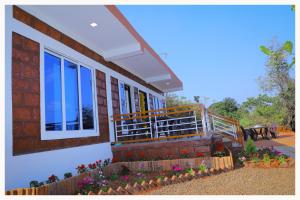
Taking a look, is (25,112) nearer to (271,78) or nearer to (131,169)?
(131,169)

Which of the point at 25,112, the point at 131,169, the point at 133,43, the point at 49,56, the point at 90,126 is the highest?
the point at 133,43

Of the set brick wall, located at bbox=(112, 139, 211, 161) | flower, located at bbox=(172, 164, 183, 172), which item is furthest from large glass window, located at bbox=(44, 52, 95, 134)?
flower, located at bbox=(172, 164, 183, 172)

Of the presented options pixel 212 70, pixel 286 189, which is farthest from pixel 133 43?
pixel 212 70

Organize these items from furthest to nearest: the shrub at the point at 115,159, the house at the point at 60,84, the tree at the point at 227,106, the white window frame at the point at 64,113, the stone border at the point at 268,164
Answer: the tree at the point at 227,106, the shrub at the point at 115,159, the stone border at the point at 268,164, the white window frame at the point at 64,113, the house at the point at 60,84

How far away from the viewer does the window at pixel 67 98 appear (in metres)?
5.00

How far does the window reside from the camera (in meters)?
5.00

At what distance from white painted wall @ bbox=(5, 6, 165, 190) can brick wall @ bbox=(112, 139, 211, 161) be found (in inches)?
30.0

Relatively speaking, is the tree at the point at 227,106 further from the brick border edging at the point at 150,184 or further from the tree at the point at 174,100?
the brick border edging at the point at 150,184

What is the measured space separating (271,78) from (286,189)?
16.0m

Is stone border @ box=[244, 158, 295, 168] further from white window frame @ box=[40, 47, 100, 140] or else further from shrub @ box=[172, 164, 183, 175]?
white window frame @ box=[40, 47, 100, 140]

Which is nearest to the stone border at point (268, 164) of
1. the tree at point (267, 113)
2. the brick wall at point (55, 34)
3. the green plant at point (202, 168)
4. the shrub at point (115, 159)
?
the green plant at point (202, 168)

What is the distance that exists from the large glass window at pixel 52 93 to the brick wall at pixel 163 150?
2347mm

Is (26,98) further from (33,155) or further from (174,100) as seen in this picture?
(174,100)

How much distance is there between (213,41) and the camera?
27.7 feet
